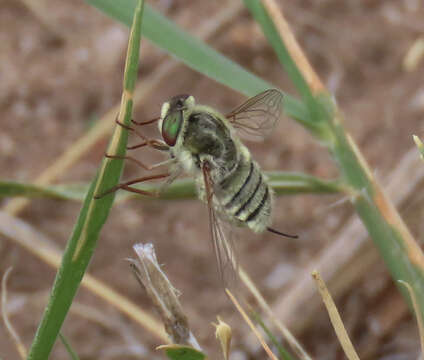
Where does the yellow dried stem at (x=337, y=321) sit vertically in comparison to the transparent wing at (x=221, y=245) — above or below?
below

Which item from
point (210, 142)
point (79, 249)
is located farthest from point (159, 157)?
point (79, 249)


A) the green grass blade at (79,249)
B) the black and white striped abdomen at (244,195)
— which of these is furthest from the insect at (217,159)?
the green grass blade at (79,249)

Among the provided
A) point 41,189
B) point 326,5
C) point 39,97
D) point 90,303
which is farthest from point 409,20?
point 41,189

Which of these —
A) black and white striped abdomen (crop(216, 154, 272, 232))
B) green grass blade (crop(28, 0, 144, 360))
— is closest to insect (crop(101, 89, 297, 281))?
black and white striped abdomen (crop(216, 154, 272, 232))

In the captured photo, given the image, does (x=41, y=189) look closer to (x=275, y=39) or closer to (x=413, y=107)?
(x=275, y=39)

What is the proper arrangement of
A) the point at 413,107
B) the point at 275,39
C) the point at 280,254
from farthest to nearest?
the point at 413,107, the point at 280,254, the point at 275,39

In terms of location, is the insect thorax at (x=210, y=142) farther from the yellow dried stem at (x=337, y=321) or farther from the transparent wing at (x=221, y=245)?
the yellow dried stem at (x=337, y=321)
